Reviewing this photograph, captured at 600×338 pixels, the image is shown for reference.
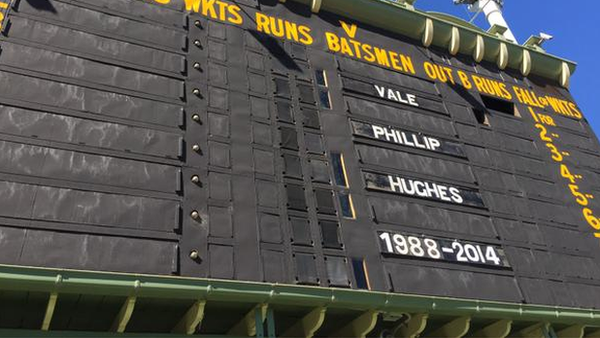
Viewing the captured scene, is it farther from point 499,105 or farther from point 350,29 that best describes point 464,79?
point 350,29

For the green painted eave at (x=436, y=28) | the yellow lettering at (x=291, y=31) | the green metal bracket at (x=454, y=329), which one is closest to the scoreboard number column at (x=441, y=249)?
the green metal bracket at (x=454, y=329)

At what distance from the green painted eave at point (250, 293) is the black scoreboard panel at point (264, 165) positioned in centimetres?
33

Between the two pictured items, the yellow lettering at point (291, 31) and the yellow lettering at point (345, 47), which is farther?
the yellow lettering at point (345, 47)

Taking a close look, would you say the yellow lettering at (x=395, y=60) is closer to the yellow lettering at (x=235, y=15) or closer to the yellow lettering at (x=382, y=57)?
the yellow lettering at (x=382, y=57)

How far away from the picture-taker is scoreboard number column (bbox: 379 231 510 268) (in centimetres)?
1268

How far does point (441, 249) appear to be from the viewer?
13.3 meters

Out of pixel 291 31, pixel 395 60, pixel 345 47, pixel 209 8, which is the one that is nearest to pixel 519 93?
pixel 395 60

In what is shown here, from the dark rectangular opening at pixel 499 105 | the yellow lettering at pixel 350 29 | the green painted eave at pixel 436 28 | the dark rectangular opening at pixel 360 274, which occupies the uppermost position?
the green painted eave at pixel 436 28

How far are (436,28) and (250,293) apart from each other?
1340 cm

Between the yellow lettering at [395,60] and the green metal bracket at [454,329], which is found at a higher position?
the yellow lettering at [395,60]

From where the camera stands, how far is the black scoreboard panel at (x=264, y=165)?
1018cm

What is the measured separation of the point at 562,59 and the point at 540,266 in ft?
38.3

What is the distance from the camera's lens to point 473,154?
648 inches

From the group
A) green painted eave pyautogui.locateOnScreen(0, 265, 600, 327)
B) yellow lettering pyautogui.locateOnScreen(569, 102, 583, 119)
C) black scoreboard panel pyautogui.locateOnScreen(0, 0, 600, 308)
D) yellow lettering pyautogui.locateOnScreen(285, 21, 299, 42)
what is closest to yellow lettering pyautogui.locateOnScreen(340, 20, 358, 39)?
black scoreboard panel pyautogui.locateOnScreen(0, 0, 600, 308)
